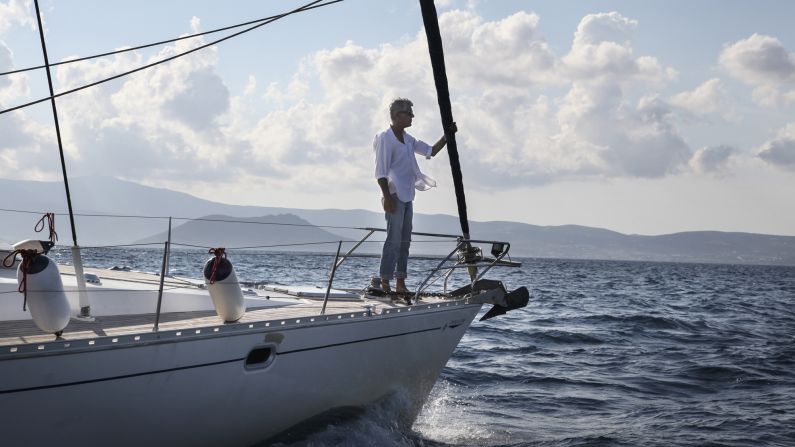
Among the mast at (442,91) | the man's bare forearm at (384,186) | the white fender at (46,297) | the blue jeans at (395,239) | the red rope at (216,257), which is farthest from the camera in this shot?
the blue jeans at (395,239)

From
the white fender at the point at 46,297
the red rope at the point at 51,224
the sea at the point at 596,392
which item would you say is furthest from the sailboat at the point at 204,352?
the sea at the point at 596,392

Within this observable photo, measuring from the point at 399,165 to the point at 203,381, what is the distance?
287 centimetres

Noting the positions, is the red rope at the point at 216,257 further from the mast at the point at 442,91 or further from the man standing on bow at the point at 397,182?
the mast at the point at 442,91

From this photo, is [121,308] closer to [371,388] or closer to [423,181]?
[371,388]

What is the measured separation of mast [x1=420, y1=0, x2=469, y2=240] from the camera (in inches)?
258

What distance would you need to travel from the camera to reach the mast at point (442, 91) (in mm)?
6543

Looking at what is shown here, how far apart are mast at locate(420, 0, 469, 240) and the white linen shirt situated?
329 millimetres

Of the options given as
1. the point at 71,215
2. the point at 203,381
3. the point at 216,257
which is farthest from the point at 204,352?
the point at 71,215

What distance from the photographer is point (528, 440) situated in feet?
23.3

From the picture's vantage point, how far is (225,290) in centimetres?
491

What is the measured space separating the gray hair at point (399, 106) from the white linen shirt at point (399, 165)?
163 millimetres

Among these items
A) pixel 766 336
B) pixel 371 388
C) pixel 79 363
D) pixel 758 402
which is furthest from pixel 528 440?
pixel 766 336

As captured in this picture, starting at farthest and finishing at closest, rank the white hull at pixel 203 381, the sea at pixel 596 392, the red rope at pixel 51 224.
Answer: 1. the sea at pixel 596 392
2. the red rope at pixel 51 224
3. the white hull at pixel 203 381

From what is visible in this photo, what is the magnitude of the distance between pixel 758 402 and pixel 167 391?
6986mm
